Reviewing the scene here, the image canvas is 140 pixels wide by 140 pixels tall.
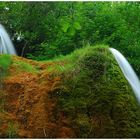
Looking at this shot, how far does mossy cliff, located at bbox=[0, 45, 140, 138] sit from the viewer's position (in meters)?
4.05

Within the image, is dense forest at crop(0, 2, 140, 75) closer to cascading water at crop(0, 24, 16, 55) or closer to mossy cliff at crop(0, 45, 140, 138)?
cascading water at crop(0, 24, 16, 55)

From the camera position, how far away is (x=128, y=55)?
5992 millimetres

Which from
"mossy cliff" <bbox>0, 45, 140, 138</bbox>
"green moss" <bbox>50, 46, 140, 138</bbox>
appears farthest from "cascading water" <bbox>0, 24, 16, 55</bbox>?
"green moss" <bbox>50, 46, 140, 138</bbox>

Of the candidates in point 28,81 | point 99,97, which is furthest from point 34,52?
point 99,97

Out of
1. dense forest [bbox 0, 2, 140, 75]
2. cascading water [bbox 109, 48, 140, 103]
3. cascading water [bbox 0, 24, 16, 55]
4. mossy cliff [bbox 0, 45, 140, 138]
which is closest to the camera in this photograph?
mossy cliff [bbox 0, 45, 140, 138]

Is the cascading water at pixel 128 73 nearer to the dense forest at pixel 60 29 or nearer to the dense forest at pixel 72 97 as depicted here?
the dense forest at pixel 72 97

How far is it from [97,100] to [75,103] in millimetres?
188

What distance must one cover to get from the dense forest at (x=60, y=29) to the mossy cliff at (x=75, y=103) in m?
1.53

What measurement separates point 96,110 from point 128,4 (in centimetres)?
280

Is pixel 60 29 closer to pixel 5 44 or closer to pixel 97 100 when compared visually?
pixel 5 44

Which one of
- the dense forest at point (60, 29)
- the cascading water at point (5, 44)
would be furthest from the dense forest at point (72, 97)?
the dense forest at point (60, 29)

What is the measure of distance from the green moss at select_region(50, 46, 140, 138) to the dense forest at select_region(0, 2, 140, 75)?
62.0 inches

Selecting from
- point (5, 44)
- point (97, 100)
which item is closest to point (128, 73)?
point (97, 100)

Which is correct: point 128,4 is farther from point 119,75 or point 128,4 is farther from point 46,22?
point 119,75
